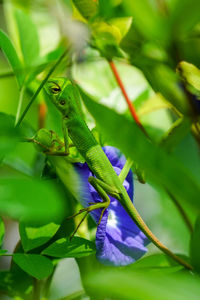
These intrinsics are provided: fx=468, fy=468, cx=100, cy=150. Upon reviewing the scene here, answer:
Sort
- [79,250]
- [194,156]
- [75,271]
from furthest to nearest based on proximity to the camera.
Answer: [75,271]
[194,156]
[79,250]

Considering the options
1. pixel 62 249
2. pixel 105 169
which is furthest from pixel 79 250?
pixel 105 169

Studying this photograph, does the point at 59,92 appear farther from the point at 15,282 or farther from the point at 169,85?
the point at 15,282

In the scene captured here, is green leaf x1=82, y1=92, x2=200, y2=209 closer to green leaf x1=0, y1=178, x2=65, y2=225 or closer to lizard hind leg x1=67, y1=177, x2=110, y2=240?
green leaf x1=0, y1=178, x2=65, y2=225

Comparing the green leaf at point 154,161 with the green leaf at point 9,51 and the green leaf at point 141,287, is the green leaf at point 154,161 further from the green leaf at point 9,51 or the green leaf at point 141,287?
the green leaf at point 9,51

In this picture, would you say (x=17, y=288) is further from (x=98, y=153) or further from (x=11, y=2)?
(x=11, y=2)

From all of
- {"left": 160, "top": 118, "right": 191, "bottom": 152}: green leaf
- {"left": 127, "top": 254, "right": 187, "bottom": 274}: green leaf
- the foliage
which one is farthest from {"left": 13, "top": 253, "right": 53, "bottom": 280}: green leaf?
{"left": 160, "top": 118, "right": 191, "bottom": 152}: green leaf
